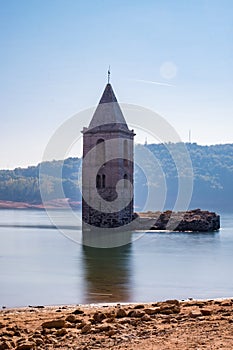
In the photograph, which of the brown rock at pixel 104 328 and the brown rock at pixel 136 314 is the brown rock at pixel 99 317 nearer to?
the brown rock at pixel 136 314

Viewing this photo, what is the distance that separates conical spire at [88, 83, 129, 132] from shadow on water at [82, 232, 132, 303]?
7834 mm

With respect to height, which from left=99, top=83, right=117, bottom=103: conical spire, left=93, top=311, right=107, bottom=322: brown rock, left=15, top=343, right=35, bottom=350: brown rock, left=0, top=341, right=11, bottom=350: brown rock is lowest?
left=0, top=341, right=11, bottom=350: brown rock

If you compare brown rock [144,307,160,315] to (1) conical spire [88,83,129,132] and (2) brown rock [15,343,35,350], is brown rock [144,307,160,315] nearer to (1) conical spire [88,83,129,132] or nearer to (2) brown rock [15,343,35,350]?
(2) brown rock [15,343,35,350]

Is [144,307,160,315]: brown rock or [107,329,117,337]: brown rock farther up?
[144,307,160,315]: brown rock

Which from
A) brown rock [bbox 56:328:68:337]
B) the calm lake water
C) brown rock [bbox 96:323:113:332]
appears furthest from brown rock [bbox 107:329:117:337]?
the calm lake water

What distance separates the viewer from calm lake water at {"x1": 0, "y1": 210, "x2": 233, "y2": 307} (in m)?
12.4

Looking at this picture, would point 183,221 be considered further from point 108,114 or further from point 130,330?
point 130,330

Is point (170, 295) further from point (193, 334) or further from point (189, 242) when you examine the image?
point (189, 242)

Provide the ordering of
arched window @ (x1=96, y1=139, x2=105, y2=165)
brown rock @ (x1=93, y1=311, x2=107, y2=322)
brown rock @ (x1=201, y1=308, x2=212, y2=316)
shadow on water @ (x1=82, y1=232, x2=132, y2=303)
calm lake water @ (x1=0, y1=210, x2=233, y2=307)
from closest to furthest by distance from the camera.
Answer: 1. brown rock @ (x1=93, y1=311, x2=107, y2=322)
2. brown rock @ (x1=201, y1=308, x2=212, y2=316)
3. shadow on water @ (x1=82, y1=232, x2=132, y2=303)
4. calm lake water @ (x1=0, y1=210, x2=233, y2=307)
5. arched window @ (x1=96, y1=139, x2=105, y2=165)

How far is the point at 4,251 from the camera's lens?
22578 millimetres

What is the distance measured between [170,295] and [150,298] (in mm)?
607

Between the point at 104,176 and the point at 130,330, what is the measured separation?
24.6m

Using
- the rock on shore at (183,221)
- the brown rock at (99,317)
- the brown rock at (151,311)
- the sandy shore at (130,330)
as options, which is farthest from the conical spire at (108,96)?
the brown rock at (99,317)

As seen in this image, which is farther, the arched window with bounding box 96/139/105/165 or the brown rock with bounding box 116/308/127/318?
the arched window with bounding box 96/139/105/165
